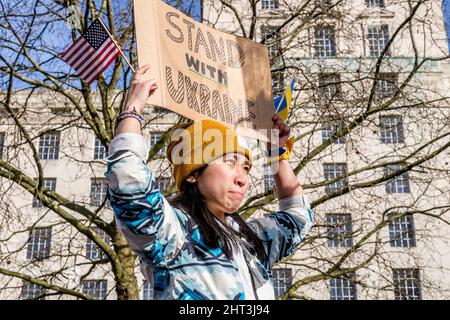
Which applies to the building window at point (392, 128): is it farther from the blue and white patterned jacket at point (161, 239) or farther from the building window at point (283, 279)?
the blue and white patterned jacket at point (161, 239)

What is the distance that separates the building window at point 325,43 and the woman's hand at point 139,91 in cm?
590

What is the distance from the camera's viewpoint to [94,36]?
14.4 ft

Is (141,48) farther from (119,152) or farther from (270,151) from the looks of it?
(270,151)

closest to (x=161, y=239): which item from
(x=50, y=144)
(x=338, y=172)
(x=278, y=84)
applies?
(x=278, y=84)

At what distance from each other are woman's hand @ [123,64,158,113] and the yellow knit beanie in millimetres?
285

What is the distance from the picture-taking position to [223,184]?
2621mm

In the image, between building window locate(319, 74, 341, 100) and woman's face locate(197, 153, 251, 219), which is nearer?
woman's face locate(197, 153, 251, 219)

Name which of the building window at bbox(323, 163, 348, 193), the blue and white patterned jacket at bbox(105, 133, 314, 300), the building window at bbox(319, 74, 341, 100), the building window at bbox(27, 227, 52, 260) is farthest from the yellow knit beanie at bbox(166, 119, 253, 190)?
the building window at bbox(27, 227, 52, 260)

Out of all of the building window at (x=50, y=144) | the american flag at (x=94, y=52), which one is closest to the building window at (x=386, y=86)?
the american flag at (x=94, y=52)

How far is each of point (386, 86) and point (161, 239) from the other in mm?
6592

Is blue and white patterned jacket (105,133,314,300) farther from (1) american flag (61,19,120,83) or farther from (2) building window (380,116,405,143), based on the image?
(2) building window (380,116,405,143)

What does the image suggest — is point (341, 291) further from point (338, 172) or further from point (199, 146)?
point (199, 146)

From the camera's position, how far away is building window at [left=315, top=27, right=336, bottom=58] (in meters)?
8.14
